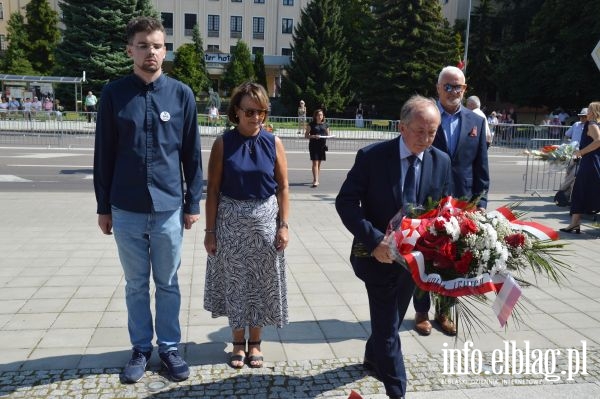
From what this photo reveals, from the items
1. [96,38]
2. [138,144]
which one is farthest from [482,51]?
[138,144]

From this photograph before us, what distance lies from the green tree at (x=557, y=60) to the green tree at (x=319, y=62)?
493 inches

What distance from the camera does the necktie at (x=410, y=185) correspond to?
3395 millimetres

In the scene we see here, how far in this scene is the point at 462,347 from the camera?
4508 mm

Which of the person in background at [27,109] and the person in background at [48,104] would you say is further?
the person in background at [48,104]

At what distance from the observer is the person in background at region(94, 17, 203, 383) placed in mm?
3600

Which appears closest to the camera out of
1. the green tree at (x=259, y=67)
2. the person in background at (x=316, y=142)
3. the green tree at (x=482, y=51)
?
the person in background at (x=316, y=142)

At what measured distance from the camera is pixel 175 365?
3.90 metres

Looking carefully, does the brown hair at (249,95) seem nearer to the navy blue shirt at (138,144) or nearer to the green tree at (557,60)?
the navy blue shirt at (138,144)

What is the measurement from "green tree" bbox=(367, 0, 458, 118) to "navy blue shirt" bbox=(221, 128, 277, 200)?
37688 mm

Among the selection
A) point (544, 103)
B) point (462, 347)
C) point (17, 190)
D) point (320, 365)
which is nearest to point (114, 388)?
point (320, 365)

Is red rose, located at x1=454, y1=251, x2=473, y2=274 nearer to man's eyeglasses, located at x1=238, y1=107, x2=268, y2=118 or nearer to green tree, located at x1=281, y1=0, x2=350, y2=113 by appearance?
man's eyeglasses, located at x1=238, y1=107, x2=268, y2=118

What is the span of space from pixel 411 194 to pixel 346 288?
273 cm

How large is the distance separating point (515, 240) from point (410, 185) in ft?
2.23

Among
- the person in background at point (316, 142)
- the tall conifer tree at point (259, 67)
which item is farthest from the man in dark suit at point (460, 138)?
the tall conifer tree at point (259, 67)
